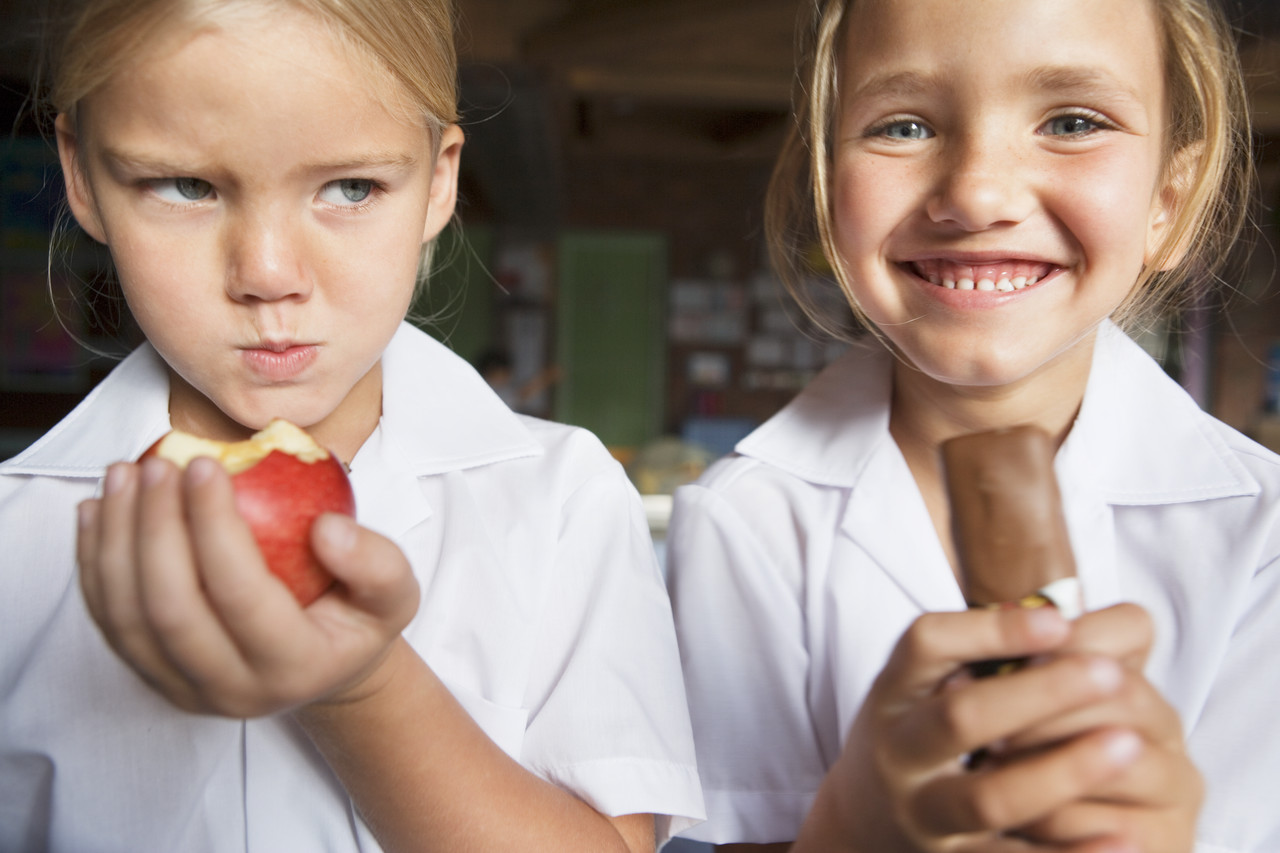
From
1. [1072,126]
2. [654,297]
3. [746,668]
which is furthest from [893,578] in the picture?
[654,297]

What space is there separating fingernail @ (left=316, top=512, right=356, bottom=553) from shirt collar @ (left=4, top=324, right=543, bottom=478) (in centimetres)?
30

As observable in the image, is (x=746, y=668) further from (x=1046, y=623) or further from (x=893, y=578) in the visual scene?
(x=1046, y=623)

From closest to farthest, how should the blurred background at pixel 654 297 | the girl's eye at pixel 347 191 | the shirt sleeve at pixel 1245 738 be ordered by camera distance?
the girl's eye at pixel 347 191 → the shirt sleeve at pixel 1245 738 → the blurred background at pixel 654 297

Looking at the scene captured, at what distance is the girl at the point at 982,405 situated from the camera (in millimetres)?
659

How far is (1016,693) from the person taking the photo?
0.38 metres

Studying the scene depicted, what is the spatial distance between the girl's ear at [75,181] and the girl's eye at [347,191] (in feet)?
0.51

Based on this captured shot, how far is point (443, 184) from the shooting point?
722mm

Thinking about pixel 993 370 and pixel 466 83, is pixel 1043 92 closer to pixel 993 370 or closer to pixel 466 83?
pixel 993 370

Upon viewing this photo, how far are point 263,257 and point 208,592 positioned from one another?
209 mm

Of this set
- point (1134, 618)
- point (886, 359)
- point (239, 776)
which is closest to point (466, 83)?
point (886, 359)

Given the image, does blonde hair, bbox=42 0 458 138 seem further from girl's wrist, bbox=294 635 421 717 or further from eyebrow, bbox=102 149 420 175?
girl's wrist, bbox=294 635 421 717

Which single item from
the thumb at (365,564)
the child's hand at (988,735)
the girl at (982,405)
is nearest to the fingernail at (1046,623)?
the child's hand at (988,735)

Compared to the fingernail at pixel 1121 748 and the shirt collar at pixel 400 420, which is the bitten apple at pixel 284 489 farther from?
the fingernail at pixel 1121 748

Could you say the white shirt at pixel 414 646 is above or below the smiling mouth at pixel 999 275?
below
